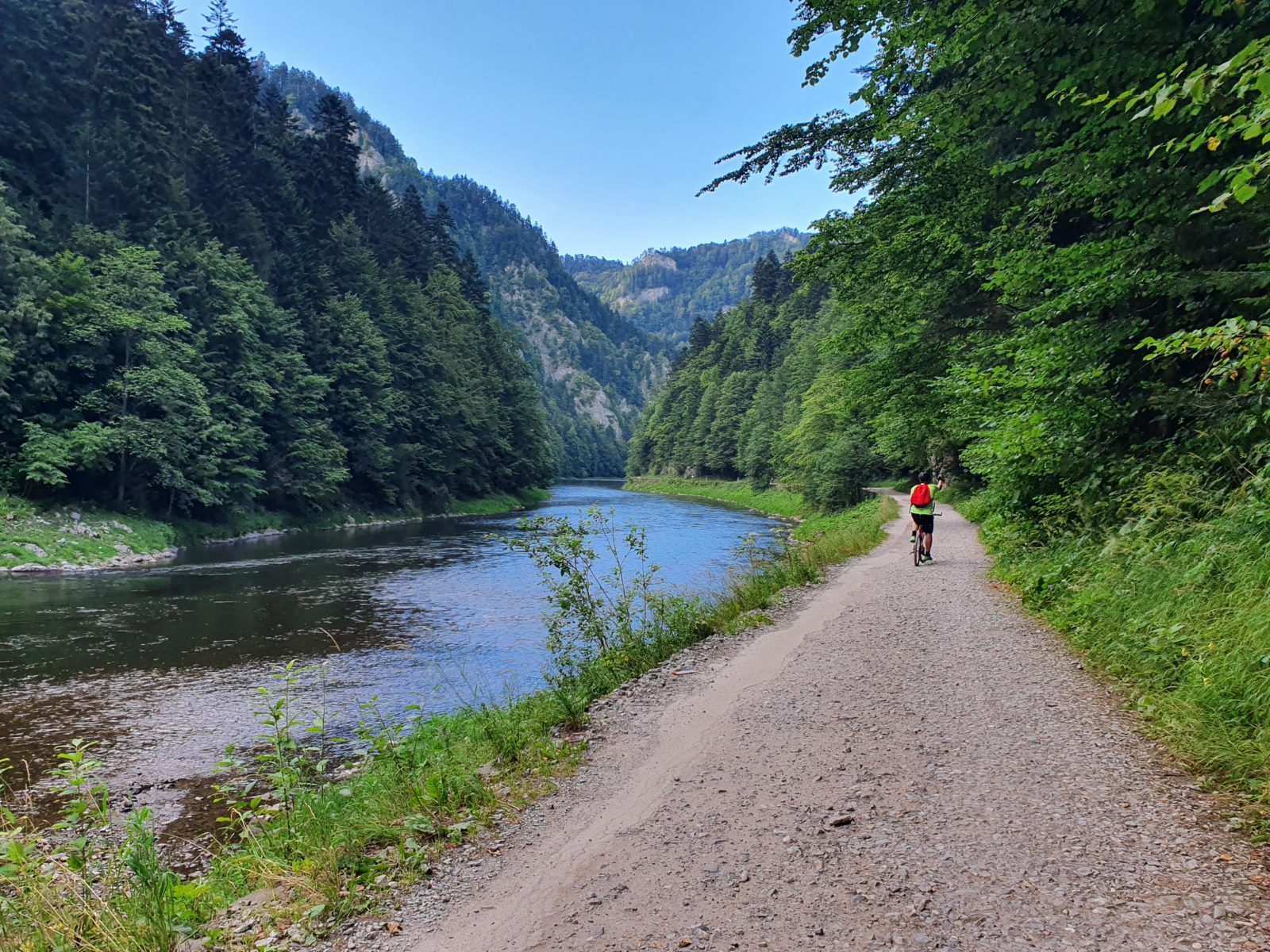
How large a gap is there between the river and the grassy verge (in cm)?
598

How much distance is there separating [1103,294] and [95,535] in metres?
32.6

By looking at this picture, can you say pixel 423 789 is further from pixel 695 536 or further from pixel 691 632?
pixel 695 536

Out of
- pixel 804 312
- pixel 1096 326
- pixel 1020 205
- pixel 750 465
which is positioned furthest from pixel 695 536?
pixel 804 312

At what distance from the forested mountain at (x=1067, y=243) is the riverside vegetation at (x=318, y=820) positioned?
17.9ft

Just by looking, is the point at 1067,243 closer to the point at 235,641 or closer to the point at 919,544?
the point at 919,544

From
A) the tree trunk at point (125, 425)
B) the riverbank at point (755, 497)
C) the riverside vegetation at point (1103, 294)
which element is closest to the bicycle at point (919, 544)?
the riverside vegetation at point (1103, 294)

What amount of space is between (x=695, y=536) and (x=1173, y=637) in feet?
86.8

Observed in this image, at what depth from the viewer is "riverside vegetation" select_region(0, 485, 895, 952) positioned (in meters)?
3.84

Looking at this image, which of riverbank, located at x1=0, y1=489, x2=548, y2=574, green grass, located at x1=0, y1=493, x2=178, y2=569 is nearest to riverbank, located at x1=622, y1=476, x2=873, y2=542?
riverbank, located at x1=0, y1=489, x2=548, y2=574

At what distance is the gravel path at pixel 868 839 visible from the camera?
319 cm

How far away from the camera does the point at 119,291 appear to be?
29844 mm

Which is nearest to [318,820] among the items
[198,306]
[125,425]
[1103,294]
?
[1103,294]

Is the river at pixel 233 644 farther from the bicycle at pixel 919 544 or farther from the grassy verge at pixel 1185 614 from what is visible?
the grassy verge at pixel 1185 614

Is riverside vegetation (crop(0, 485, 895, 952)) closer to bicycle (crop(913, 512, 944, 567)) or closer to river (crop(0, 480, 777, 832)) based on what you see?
river (crop(0, 480, 777, 832))
